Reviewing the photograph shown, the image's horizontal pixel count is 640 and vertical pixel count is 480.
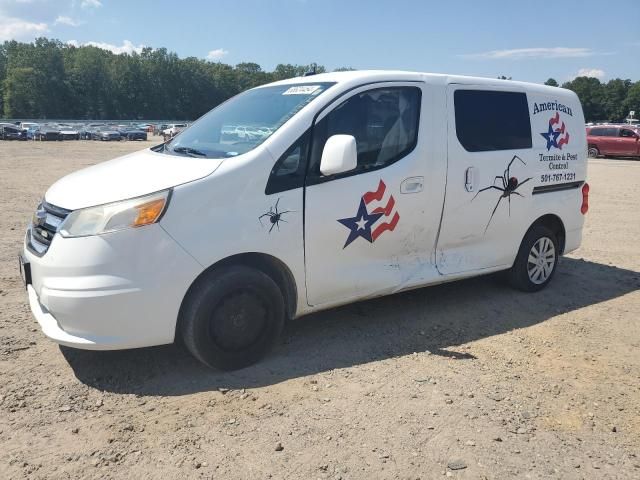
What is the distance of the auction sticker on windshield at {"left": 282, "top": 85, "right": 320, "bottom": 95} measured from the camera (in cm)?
418

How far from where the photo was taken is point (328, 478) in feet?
8.95

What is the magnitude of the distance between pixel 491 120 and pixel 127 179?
3197mm

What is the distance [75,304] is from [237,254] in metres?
1.01

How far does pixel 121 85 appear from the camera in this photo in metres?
132

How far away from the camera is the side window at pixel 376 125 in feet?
13.1

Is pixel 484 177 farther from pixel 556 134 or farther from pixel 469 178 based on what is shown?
pixel 556 134

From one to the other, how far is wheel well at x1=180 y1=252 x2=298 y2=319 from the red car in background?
1068 inches

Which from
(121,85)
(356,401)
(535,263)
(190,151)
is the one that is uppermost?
(121,85)

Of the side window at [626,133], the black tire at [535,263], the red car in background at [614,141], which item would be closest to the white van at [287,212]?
the black tire at [535,263]

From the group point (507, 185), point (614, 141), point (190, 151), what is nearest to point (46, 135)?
point (614, 141)

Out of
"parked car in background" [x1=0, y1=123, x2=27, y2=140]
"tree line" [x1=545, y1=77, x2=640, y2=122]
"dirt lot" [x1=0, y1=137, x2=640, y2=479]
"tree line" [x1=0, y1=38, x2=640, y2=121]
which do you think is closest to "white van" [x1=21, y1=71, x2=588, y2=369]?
"dirt lot" [x1=0, y1=137, x2=640, y2=479]

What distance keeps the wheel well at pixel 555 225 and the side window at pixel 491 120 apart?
802 millimetres

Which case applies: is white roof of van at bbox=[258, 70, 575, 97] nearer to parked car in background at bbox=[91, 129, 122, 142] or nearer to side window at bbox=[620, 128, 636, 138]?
side window at bbox=[620, 128, 636, 138]

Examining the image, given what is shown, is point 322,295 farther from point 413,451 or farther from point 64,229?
point 64,229
